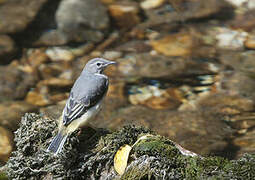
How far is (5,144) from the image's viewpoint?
26.8 feet

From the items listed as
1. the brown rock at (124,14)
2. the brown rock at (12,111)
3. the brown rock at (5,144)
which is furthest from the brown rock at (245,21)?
the brown rock at (5,144)

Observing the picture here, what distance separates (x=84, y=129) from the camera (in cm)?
549

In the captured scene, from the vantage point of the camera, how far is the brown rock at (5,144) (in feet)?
26.2

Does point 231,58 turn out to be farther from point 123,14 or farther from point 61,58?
point 61,58

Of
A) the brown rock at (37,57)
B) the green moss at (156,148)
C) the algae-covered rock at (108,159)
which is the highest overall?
the green moss at (156,148)

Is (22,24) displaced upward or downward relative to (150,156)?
downward

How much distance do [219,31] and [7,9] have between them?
6.85m

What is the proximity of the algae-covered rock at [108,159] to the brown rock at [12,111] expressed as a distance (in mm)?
3915

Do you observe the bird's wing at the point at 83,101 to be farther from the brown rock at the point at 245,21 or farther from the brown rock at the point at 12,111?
the brown rock at the point at 245,21

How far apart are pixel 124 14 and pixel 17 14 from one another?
11.3 ft

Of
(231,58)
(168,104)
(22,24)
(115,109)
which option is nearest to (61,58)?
(22,24)

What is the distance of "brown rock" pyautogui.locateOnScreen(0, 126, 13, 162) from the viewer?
314 inches

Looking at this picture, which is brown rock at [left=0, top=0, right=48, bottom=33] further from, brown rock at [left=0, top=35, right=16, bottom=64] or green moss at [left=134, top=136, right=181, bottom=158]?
green moss at [left=134, top=136, right=181, bottom=158]

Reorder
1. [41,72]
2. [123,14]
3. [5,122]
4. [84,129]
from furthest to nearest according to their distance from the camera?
[123,14] < [41,72] < [5,122] < [84,129]
